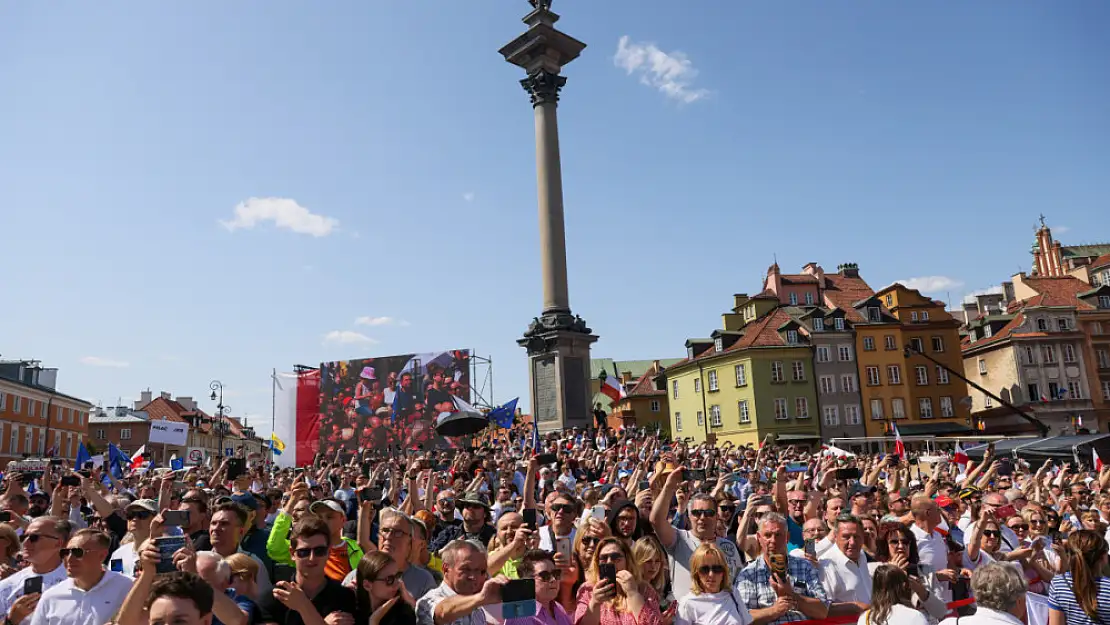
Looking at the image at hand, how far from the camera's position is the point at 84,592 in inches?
210

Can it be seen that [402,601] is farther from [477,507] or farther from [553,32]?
[553,32]

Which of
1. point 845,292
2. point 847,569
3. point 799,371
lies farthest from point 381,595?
point 845,292

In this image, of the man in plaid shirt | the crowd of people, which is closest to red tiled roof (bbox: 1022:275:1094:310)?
the crowd of people

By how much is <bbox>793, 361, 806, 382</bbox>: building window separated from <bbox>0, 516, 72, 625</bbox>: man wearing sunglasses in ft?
183

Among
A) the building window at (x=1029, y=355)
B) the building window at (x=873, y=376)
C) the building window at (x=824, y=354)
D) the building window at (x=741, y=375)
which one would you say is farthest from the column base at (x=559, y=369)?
the building window at (x=1029, y=355)

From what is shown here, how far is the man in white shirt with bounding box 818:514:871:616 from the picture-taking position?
6.58 metres

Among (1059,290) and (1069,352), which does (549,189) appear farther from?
(1059,290)

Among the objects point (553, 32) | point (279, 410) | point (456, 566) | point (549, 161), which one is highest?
point (553, 32)

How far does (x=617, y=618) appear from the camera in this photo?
527cm

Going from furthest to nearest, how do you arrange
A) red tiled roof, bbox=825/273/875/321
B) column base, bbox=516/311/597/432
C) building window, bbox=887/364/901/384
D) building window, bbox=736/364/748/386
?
1. red tiled roof, bbox=825/273/875/321
2. building window, bbox=887/364/901/384
3. building window, bbox=736/364/748/386
4. column base, bbox=516/311/597/432

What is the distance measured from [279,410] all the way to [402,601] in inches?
1646

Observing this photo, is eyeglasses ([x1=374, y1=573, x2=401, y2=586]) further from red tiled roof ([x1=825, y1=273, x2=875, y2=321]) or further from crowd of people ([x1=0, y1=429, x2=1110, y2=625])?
red tiled roof ([x1=825, y1=273, x2=875, y2=321])

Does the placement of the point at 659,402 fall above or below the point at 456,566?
above

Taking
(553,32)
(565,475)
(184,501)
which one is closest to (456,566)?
(184,501)
